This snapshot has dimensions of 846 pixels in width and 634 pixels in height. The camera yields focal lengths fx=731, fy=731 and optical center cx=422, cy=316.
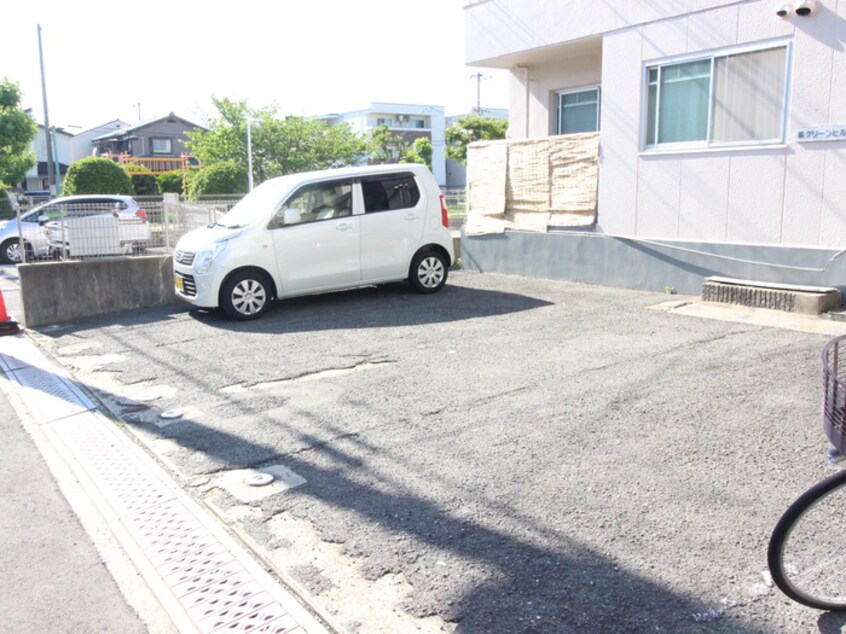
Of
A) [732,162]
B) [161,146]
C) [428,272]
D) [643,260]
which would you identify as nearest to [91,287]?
[428,272]

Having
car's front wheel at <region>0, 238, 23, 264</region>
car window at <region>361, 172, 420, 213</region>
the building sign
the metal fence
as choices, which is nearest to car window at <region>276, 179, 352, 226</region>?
car window at <region>361, 172, 420, 213</region>

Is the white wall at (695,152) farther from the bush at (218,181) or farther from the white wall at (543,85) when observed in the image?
the bush at (218,181)

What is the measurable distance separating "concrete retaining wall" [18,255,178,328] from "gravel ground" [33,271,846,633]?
1518mm

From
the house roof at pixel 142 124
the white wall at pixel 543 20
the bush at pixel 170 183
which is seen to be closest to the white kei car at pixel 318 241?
the white wall at pixel 543 20

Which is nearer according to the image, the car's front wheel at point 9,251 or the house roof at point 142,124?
the car's front wheel at point 9,251

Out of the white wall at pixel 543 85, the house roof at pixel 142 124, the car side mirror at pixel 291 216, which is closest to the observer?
the car side mirror at pixel 291 216

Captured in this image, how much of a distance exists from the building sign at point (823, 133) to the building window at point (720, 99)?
0.32 meters

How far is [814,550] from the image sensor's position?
10.8 ft

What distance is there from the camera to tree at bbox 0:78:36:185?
27.8 meters

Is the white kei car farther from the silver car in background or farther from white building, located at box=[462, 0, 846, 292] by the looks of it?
white building, located at box=[462, 0, 846, 292]

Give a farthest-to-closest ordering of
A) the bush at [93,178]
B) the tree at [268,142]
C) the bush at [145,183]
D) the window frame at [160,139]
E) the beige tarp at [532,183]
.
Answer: the window frame at [160,139]
the bush at [145,183]
the tree at [268,142]
the bush at [93,178]
the beige tarp at [532,183]

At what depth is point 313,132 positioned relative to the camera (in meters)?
33.2

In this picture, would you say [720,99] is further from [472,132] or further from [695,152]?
[472,132]

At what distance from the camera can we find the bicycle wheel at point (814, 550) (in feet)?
8.99
